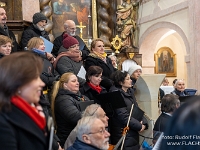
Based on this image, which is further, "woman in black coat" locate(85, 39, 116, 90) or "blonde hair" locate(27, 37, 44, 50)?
"woman in black coat" locate(85, 39, 116, 90)

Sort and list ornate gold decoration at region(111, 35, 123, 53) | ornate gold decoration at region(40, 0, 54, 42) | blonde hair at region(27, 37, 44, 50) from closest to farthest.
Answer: blonde hair at region(27, 37, 44, 50)
ornate gold decoration at region(40, 0, 54, 42)
ornate gold decoration at region(111, 35, 123, 53)

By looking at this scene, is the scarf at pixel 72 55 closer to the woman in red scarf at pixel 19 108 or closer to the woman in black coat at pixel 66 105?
the woman in black coat at pixel 66 105

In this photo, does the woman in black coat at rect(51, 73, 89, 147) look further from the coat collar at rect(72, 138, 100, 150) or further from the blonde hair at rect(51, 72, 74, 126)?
the coat collar at rect(72, 138, 100, 150)

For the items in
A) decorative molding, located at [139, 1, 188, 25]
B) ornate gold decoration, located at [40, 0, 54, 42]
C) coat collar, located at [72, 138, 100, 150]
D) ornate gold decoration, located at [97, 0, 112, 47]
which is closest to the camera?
coat collar, located at [72, 138, 100, 150]

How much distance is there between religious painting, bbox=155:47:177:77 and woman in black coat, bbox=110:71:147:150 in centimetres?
1088

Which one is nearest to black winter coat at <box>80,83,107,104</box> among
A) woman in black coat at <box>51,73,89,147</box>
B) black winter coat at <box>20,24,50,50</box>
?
woman in black coat at <box>51,73,89,147</box>

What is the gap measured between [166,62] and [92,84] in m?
11.6

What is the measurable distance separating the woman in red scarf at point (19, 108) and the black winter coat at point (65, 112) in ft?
6.52

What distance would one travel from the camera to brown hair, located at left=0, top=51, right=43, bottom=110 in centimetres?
163

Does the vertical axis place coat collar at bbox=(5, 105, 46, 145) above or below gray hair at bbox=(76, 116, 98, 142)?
above

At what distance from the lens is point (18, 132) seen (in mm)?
1630

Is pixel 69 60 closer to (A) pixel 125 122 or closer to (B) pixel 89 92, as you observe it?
(B) pixel 89 92

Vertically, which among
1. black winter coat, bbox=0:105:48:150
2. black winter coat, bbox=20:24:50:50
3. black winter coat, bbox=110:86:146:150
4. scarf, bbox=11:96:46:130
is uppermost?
black winter coat, bbox=20:24:50:50

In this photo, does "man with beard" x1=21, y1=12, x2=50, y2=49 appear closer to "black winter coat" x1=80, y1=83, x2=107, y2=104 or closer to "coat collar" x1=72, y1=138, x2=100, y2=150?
"black winter coat" x1=80, y1=83, x2=107, y2=104
